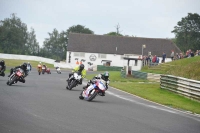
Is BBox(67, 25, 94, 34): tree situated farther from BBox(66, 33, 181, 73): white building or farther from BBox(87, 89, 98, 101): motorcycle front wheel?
BBox(87, 89, 98, 101): motorcycle front wheel

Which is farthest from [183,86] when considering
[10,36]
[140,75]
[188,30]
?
[10,36]

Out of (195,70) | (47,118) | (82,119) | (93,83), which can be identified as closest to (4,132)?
(47,118)

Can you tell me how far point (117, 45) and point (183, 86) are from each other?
70.1 meters

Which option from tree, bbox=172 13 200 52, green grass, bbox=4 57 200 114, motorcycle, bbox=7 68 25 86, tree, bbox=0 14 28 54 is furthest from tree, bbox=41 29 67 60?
motorcycle, bbox=7 68 25 86

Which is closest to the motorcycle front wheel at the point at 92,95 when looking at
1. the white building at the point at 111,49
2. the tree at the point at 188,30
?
the white building at the point at 111,49

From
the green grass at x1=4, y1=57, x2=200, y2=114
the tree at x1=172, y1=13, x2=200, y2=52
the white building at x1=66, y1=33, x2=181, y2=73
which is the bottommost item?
the green grass at x1=4, y1=57, x2=200, y2=114

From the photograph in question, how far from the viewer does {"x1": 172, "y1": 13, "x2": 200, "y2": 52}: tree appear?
11312 centimetres

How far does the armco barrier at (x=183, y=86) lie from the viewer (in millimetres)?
21384

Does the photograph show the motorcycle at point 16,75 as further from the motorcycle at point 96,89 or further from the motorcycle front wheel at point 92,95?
the motorcycle front wheel at point 92,95

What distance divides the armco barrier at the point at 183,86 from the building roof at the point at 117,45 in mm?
62831

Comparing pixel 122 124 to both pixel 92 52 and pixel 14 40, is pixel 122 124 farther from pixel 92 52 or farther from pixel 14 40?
pixel 14 40

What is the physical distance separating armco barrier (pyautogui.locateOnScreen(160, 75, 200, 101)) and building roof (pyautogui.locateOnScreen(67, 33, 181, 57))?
62.8m

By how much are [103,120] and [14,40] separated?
386 feet

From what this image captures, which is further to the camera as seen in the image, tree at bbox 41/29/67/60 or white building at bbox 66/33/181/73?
tree at bbox 41/29/67/60
